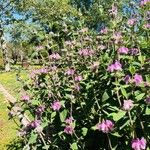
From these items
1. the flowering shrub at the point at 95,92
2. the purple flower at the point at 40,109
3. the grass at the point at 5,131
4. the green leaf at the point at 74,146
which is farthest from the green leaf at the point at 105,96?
the grass at the point at 5,131

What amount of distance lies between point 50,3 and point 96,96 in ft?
122

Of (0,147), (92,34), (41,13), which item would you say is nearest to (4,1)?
(41,13)

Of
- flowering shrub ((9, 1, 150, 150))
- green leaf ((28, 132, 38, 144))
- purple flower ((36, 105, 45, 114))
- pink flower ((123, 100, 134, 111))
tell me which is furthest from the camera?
purple flower ((36, 105, 45, 114))

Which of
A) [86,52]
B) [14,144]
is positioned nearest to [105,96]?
[86,52]

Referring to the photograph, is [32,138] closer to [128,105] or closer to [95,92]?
[95,92]

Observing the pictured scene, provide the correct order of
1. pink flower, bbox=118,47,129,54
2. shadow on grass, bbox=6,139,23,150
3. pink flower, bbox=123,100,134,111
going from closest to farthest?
pink flower, bbox=123,100,134,111 → pink flower, bbox=118,47,129,54 → shadow on grass, bbox=6,139,23,150

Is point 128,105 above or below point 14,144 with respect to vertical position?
above

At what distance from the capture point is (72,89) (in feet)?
17.2

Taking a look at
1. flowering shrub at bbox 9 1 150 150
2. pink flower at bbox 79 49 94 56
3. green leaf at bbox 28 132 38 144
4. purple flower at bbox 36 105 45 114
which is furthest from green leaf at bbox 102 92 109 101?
green leaf at bbox 28 132 38 144

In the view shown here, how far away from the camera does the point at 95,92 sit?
16.5 feet

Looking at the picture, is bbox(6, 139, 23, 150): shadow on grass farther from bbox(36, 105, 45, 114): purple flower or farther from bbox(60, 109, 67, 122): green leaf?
bbox(60, 109, 67, 122): green leaf

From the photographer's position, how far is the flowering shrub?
4.51 m

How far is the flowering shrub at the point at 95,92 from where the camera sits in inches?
177

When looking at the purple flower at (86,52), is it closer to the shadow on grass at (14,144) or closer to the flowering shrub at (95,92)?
the flowering shrub at (95,92)
